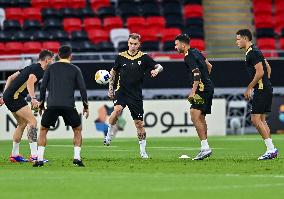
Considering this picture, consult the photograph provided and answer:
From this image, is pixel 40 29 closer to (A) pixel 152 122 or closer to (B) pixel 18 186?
(A) pixel 152 122

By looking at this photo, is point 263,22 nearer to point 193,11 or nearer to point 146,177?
point 193,11

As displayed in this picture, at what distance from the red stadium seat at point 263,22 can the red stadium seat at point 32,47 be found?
9.00m

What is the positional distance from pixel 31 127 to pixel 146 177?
15.3 feet

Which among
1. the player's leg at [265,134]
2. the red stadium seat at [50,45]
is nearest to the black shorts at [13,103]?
the player's leg at [265,134]

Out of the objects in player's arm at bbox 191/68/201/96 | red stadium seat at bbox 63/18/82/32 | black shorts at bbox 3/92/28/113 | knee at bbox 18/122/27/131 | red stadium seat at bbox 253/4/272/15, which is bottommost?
knee at bbox 18/122/27/131

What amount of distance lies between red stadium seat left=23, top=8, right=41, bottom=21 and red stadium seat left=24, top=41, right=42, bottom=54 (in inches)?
88.2

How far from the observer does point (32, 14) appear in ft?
124

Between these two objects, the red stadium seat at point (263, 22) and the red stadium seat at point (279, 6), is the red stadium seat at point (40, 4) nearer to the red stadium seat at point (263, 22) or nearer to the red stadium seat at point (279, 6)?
the red stadium seat at point (263, 22)

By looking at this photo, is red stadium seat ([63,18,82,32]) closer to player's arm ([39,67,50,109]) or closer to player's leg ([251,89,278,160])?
player's leg ([251,89,278,160])

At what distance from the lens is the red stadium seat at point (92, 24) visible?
124ft

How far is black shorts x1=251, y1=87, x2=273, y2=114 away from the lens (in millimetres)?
17797

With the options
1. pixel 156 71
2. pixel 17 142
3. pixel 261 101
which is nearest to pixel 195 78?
pixel 156 71

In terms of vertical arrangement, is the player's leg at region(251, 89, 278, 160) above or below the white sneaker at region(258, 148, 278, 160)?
above

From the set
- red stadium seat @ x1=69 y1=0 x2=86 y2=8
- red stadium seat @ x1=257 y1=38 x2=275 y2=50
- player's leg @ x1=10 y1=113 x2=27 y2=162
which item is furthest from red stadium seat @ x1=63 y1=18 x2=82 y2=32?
player's leg @ x1=10 y1=113 x2=27 y2=162
